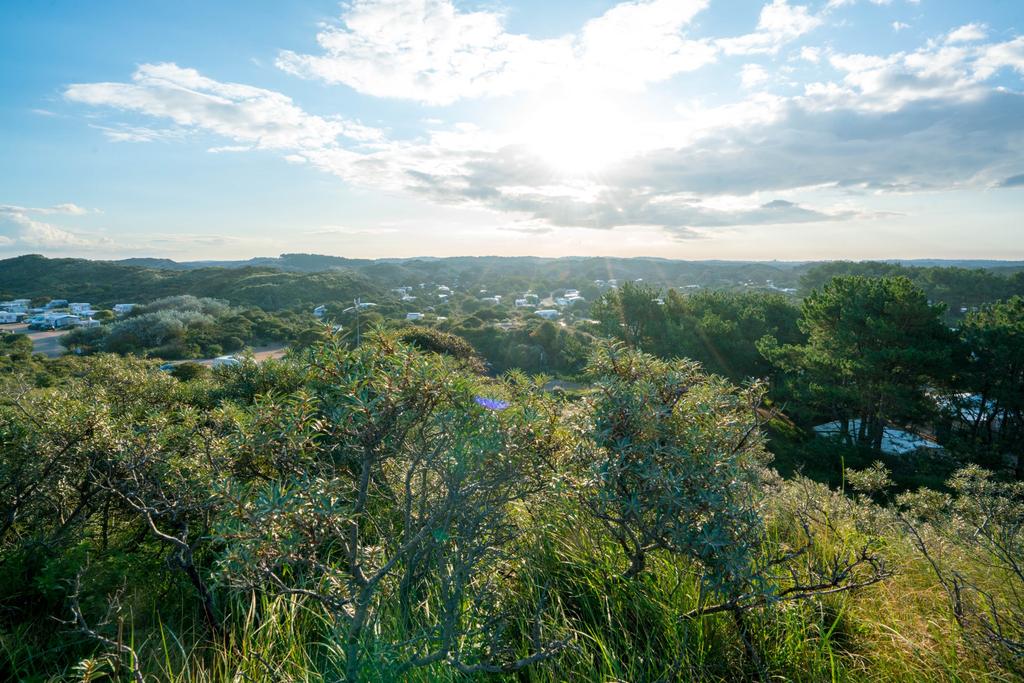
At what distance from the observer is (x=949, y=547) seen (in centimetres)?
381

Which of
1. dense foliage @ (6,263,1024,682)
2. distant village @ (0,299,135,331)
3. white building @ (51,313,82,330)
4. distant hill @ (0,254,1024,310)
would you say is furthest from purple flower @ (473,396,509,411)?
white building @ (51,313,82,330)

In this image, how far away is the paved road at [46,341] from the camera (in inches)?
1319

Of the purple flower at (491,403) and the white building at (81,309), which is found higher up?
the purple flower at (491,403)

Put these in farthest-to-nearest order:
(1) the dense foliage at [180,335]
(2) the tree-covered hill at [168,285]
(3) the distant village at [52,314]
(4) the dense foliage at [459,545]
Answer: (2) the tree-covered hill at [168,285] → (3) the distant village at [52,314] → (1) the dense foliage at [180,335] → (4) the dense foliage at [459,545]

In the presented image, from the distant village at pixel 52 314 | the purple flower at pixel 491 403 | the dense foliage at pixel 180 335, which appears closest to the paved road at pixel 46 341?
the dense foliage at pixel 180 335

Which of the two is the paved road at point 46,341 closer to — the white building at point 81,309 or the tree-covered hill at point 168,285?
the white building at point 81,309

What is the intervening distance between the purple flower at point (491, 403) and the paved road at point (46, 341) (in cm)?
3943

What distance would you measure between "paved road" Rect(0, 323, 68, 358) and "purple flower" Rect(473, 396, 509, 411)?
39.4 meters

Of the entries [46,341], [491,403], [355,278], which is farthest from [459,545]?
[355,278]

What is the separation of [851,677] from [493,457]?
1955 millimetres

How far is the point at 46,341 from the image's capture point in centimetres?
3881

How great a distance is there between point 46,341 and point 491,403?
5209cm

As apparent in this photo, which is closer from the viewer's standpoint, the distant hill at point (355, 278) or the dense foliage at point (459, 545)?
the dense foliage at point (459, 545)

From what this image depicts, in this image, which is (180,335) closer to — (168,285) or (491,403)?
(491,403)
